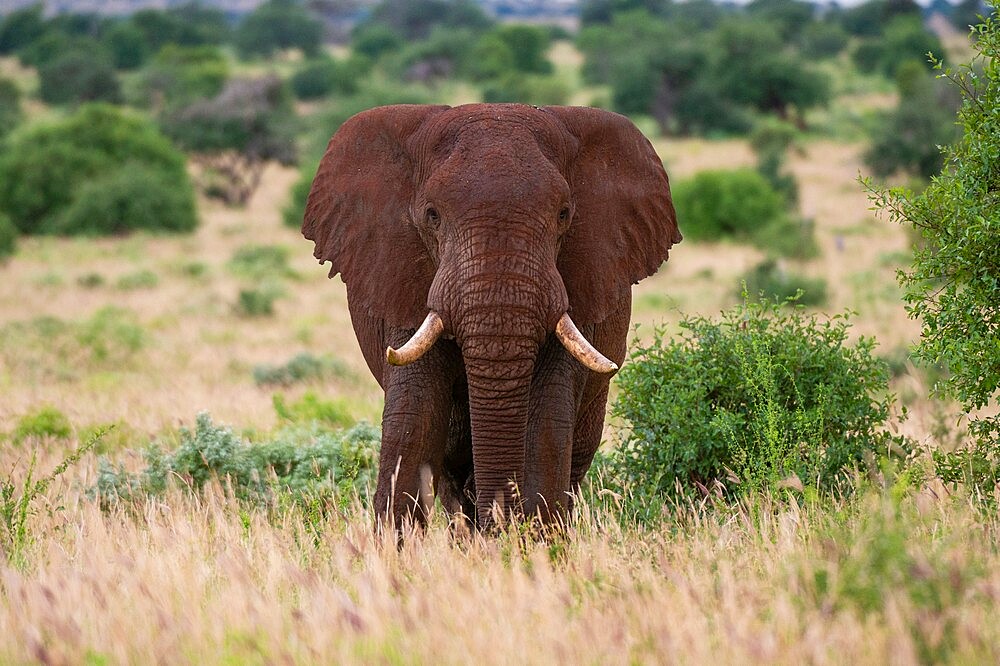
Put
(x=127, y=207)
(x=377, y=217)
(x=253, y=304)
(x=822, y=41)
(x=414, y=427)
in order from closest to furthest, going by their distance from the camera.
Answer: (x=414, y=427), (x=377, y=217), (x=253, y=304), (x=127, y=207), (x=822, y=41)

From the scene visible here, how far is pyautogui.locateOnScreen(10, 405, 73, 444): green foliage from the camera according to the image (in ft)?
33.0

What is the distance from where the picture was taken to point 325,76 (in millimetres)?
72312

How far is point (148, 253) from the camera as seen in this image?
30766 millimetres

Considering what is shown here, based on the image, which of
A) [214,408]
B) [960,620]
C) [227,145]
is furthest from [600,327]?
[227,145]

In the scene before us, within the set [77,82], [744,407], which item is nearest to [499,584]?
[744,407]

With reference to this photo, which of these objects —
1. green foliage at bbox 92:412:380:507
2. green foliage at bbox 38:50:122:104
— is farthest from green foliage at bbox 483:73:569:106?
green foliage at bbox 92:412:380:507

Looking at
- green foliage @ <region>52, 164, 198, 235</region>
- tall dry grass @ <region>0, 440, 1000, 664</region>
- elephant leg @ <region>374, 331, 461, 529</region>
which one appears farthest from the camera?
green foliage @ <region>52, 164, 198, 235</region>

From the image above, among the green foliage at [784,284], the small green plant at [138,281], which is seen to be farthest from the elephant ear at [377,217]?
the small green plant at [138,281]

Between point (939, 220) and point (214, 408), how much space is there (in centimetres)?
693

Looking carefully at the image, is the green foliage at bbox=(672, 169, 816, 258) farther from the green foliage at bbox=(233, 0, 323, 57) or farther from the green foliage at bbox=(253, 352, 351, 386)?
the green foliage at bbox=(233, 0, 323, 57)

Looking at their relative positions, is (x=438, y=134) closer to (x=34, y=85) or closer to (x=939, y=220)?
(x=939, y=220)

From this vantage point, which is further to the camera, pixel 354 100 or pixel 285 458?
pixel 354 100

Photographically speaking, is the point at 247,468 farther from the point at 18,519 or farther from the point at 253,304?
the point at 253,304

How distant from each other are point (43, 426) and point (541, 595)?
669 cm
